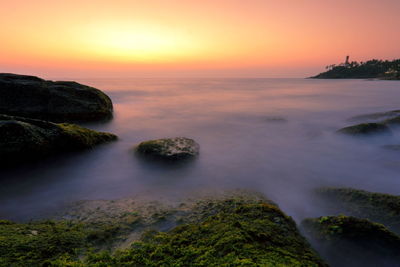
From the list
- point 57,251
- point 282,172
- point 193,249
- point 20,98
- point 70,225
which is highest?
point 20,98

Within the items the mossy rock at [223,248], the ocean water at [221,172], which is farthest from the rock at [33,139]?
the mossy rock at [223,248]

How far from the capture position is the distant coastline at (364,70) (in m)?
112

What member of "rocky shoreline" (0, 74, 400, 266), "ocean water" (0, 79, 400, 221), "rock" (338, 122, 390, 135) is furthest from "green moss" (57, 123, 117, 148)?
"rock" (338, 122, 390, 135)

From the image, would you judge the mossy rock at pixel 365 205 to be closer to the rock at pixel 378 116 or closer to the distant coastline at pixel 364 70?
the rock at pixel 378 116

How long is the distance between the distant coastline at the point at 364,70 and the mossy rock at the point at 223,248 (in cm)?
13778

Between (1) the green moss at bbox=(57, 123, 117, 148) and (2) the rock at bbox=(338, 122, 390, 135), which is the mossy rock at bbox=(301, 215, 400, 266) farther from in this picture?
(2) the rock at bbox=(338, 122, 390, 135)

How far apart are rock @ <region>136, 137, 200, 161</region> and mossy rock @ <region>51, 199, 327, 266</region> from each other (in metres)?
3.67

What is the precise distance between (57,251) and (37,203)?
2526 mm

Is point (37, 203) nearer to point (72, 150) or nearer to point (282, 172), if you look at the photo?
point (72, 150)

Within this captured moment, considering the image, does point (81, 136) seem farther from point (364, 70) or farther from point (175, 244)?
point (364, 70)

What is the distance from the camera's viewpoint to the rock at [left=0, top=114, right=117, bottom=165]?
5344 mm

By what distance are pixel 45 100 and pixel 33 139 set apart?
18.8ft

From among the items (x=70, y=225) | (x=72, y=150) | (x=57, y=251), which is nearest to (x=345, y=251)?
(x=57, y=251)

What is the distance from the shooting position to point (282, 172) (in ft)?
21.5
